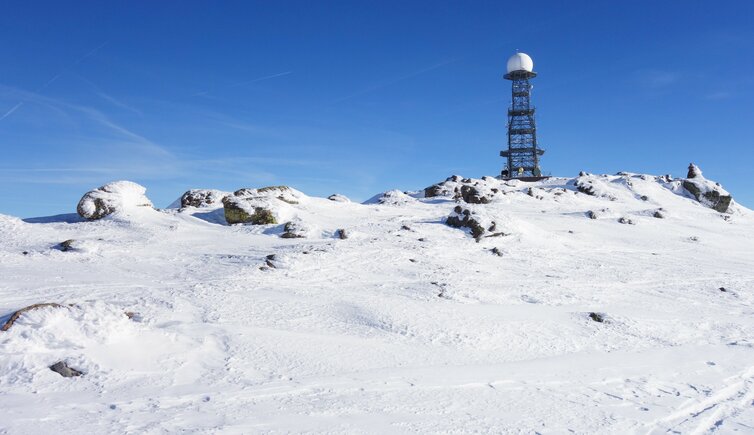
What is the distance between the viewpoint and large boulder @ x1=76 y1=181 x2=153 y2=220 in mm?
20344

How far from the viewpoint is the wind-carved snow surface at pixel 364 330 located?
24.1 ft

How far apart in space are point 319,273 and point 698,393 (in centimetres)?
988

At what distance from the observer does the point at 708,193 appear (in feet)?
131

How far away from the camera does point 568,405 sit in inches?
311

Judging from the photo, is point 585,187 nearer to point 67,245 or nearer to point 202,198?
point 202,198

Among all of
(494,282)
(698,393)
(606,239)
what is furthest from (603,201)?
(698,393)

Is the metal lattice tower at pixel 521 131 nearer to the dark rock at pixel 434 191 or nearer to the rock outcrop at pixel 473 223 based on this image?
the dark rock at pixel 434 191

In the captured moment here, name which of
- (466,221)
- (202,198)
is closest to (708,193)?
(466,221)

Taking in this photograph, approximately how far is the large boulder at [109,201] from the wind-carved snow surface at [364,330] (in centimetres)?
75

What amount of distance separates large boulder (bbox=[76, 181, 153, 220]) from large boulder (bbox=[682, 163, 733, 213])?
39607mm

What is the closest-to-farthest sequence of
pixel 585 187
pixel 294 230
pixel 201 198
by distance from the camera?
pixel 294 230, pixel 201 198, pixel 585 187

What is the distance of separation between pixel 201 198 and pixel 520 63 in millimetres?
46058

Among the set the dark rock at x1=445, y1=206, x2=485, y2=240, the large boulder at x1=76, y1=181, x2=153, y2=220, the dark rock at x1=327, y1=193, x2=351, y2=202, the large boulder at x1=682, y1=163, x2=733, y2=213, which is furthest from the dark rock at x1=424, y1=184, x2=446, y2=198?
the large boulder at x1=682, y1=163, x2=733, y2=213

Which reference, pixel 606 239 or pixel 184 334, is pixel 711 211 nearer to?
pixel 606 239
